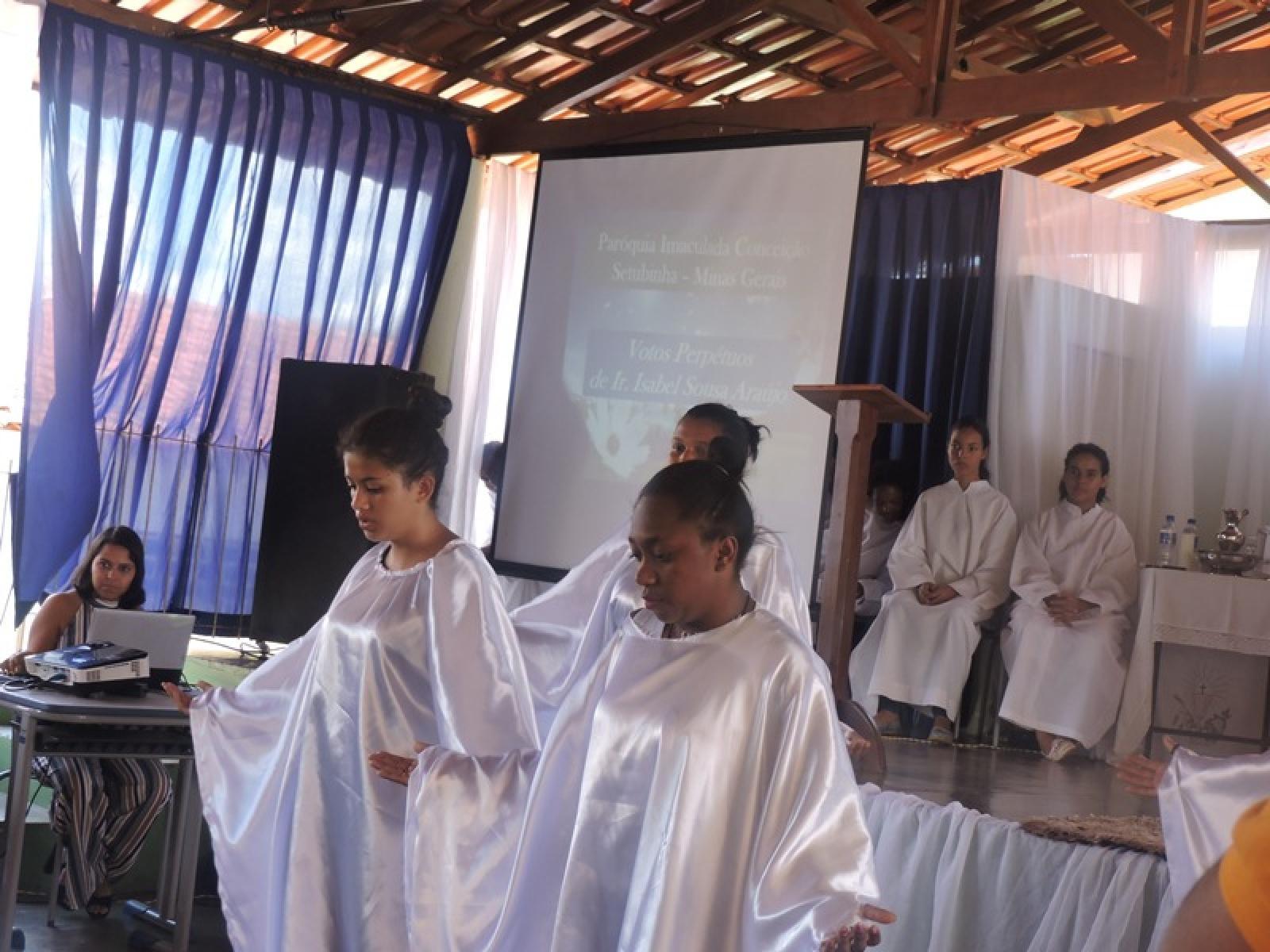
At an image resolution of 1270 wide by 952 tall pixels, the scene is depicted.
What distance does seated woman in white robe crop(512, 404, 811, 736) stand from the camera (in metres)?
3.50

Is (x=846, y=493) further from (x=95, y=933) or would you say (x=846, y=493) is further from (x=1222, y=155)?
(x=1222, y=155)

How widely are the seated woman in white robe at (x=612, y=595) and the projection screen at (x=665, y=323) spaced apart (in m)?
3.11

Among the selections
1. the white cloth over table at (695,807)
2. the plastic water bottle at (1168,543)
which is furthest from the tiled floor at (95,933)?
the plastic water bottle at (1168,543)

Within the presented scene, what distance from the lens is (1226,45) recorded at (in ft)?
29.6

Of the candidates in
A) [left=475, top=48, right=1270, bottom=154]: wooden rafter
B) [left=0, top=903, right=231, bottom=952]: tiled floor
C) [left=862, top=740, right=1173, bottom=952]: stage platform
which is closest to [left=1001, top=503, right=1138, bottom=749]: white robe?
[left=475, top=48, right=1270, bottom=154]: wooden rafter

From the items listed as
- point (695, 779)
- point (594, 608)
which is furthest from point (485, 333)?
point (695, 779)

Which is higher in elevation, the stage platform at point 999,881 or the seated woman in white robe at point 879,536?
the seated woman in white robe at point 879,536

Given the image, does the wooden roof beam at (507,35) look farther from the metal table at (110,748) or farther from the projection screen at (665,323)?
the metal table at (110,748)

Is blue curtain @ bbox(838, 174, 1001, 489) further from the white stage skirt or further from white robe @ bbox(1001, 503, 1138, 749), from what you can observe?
the white stage skirt

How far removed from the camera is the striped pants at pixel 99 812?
202 inches

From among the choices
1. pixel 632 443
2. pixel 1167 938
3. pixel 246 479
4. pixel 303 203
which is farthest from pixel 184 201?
pixel 1167 938

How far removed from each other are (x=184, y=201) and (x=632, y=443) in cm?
250

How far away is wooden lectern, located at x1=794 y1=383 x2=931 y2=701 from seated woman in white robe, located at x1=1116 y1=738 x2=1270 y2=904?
1643 millimetres

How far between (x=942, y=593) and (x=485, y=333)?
3032 millimetres
